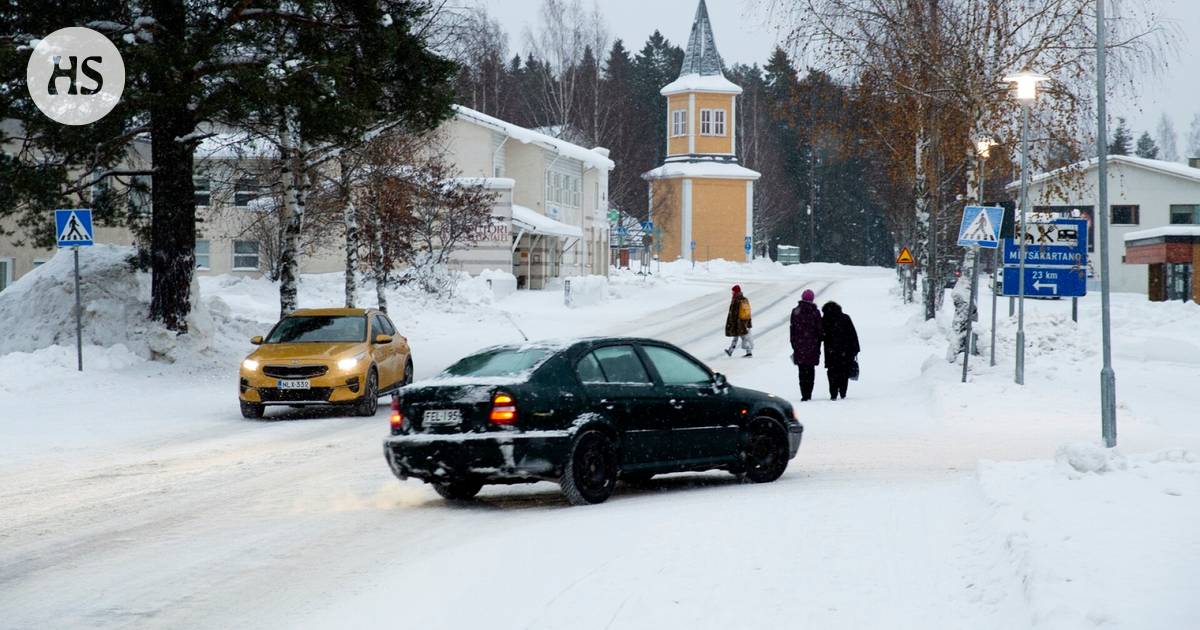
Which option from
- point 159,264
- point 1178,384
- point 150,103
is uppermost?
point 150,103

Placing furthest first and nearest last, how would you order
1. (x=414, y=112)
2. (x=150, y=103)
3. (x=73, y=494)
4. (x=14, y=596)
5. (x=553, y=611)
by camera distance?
(x=414, y=112)
(x=150, y=103)
(x=73, y=494)
(x=14, y=596)
(x=553, y=611)

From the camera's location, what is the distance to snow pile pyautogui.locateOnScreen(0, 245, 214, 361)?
85.8 ft

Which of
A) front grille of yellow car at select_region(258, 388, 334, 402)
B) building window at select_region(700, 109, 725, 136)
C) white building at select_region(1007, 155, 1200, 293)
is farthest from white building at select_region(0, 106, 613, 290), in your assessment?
building window at select_region(700, 109, 725, 136)

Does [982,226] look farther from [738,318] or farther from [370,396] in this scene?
[738,318]

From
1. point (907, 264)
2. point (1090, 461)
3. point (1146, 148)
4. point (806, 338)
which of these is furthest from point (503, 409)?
point (1146, 148)

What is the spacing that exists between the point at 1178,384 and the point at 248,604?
2172 cm

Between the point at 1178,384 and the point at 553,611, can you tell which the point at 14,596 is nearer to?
the point at 553,611

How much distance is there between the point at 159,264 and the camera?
26359 mm

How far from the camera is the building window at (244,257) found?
183 feet

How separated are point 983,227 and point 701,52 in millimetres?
76503

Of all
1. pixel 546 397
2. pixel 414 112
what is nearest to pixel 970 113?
pixel 414 112

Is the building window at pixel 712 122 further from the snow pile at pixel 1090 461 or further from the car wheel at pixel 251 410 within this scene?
the snow pile at pixel 1090 461

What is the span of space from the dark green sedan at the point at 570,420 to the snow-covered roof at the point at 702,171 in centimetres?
8336

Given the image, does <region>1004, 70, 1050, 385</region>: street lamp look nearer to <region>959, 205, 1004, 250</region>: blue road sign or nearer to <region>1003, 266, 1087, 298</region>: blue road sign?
<region>959, 205, 1004, 250</region>: blue road sign
